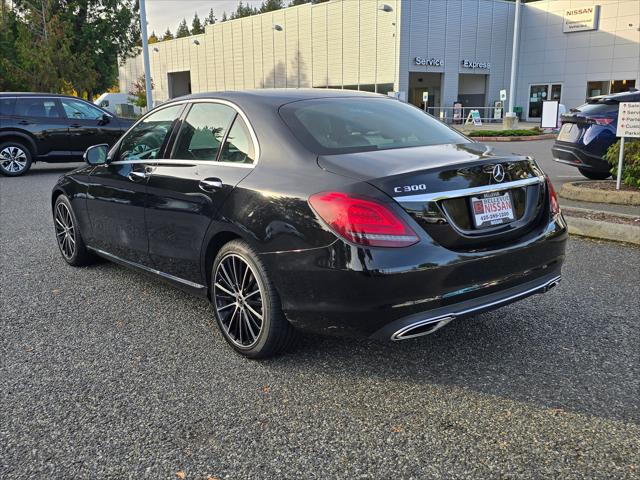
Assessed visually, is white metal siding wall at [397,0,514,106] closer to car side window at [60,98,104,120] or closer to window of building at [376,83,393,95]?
window of building at [376,83,393,95]

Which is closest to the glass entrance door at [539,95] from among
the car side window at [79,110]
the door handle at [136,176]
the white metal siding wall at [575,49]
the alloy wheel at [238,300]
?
the white metal siding wall at [575,49]

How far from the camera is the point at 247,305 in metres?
3.52

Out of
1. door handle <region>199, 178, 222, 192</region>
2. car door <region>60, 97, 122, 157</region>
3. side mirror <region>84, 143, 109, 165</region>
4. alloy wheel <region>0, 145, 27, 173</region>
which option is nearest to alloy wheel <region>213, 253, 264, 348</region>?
door handle <region>199, 178, 222, 192</region>

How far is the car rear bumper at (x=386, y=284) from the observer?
2.91 m

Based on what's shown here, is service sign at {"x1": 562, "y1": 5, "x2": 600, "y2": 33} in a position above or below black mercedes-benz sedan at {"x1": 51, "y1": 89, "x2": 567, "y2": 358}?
above

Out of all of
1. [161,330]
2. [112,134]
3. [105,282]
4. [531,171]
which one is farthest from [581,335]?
[112,134]

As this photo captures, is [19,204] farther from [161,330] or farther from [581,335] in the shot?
[581,335]

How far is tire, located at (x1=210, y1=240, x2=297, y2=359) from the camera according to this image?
334 centimetres

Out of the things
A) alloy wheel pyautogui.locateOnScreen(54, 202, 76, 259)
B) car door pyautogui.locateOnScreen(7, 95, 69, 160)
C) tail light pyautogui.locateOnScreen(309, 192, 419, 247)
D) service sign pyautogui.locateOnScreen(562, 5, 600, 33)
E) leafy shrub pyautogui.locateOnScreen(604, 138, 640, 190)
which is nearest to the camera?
tail light pyautogui.locateOnScreen(309, 192, 419, 247)

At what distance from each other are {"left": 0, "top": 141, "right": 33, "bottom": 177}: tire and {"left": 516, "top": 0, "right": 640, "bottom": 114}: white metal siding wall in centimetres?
3765

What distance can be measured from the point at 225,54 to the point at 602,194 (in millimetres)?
54436

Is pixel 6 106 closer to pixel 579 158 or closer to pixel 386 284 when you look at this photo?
pixel 579 158

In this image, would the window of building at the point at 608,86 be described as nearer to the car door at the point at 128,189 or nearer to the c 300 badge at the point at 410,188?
the car door at the point at 128,189

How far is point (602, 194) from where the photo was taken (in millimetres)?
8016
